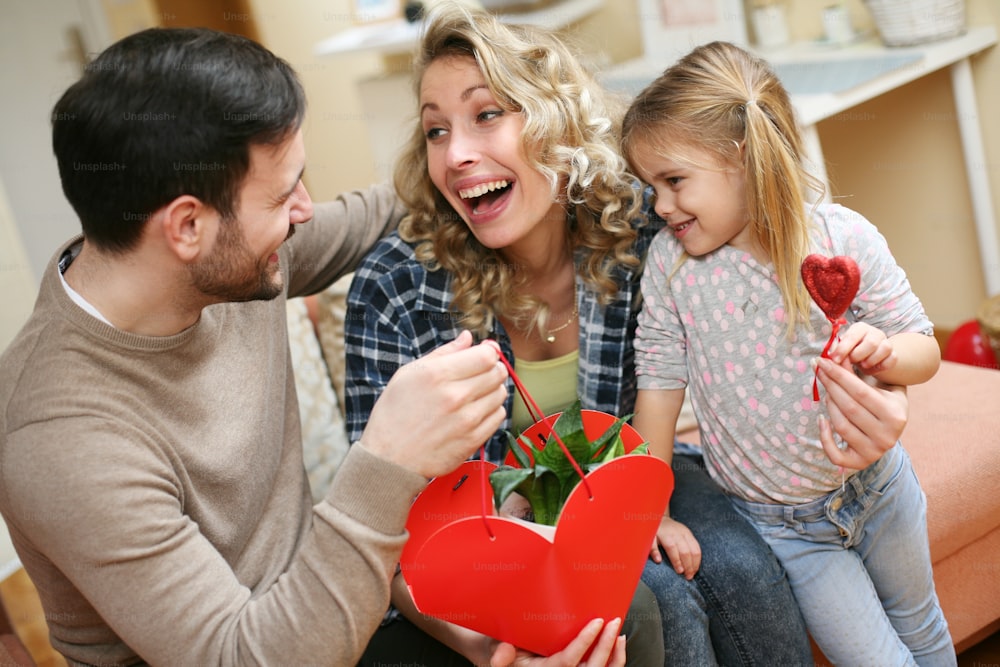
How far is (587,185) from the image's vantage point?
1.50 meters

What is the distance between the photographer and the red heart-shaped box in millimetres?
1019

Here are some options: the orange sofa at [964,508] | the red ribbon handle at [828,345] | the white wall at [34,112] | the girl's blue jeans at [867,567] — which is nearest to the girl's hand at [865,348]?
the red ribbon handle at [828,345]

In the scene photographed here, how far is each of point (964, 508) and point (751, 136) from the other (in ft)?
2.59

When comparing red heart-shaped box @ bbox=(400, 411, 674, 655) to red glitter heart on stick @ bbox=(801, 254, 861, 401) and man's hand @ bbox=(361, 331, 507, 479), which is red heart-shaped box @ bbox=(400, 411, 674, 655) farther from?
red glitter heart on stick @ bbox=(801, 254, 861, 401)

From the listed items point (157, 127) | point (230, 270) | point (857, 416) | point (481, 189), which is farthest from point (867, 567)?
point (157, 127)

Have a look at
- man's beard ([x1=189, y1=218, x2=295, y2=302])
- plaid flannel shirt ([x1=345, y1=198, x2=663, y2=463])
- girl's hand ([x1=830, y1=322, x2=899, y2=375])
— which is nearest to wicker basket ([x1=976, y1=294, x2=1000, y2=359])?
plaid flannel shirt ([x1=345, y1=198, x2=663, y2=463])

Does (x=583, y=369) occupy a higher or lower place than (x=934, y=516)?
higher

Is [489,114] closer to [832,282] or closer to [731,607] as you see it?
[832,282]

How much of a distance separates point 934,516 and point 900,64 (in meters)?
1.26

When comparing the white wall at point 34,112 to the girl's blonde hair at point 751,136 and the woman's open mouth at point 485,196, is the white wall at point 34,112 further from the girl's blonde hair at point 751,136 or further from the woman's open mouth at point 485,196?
the girl's blonde hair at point 751,136

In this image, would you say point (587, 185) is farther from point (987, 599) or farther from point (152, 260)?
point (987, 599)

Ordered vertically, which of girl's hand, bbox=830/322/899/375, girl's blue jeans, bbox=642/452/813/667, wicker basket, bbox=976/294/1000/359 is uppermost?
girl's hand, bbox=830/322/899/375

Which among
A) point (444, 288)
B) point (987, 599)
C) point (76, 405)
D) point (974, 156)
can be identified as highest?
point (76, 405)

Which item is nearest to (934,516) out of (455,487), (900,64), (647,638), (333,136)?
(647,638)
